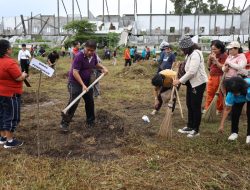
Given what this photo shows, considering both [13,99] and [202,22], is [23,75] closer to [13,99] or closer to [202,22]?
[13,99]

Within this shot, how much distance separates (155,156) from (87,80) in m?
2.02

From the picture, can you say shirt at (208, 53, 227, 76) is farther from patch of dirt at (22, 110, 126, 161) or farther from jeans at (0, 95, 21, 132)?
jeans at (0, 95, 21, 132)

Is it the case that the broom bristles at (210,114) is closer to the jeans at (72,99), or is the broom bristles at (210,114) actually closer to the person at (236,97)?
the person at (236,97)

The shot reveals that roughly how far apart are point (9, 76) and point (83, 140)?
5.19 ft

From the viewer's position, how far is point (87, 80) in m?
5.91

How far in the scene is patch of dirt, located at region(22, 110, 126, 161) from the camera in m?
4.87

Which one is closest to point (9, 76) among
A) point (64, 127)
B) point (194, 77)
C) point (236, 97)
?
point (64, 127)

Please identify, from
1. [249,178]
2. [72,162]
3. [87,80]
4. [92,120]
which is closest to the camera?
[249,178]

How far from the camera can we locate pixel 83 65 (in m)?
5.75

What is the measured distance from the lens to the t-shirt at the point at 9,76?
482 centimetres

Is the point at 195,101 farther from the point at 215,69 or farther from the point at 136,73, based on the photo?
the point at 136,73

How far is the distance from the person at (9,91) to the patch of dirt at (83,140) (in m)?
0.37

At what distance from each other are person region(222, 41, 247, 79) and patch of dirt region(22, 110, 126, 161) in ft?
7.36

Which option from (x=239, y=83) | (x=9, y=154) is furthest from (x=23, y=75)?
→ (x=239, y=83)
